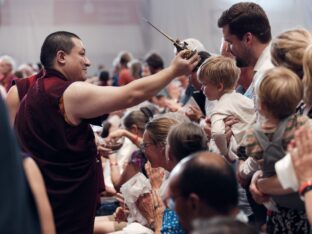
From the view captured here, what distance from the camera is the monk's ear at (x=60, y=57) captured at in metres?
4.28

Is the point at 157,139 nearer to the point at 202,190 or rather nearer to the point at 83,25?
the point at 202,190

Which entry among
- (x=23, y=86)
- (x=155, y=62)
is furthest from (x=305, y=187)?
(x=155, y=62)

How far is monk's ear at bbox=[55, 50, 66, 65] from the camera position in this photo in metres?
4.28

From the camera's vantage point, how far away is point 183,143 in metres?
3.48

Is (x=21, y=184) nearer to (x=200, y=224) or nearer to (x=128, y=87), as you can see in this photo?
(x=200, y=224)

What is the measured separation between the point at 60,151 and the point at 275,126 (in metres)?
1.34

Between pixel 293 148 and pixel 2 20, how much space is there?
13217mm

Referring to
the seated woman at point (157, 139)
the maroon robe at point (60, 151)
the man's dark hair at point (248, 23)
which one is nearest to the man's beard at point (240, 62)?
the man's dark hair at point (248, 23)

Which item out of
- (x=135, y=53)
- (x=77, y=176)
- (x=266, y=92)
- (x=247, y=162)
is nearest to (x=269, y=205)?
(x=247, y=162)

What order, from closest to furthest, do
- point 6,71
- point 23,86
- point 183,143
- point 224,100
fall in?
point 183,143 < point 224,100 < point 23,86 < point 6,71

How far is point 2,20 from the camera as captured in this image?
15305 millimetres

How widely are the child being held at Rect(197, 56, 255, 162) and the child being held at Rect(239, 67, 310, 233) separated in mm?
822

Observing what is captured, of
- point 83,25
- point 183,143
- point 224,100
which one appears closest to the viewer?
point 183,143

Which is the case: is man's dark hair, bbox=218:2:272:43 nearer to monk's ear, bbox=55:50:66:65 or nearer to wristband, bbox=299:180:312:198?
monk's ear, bbox=55:50:66:65
